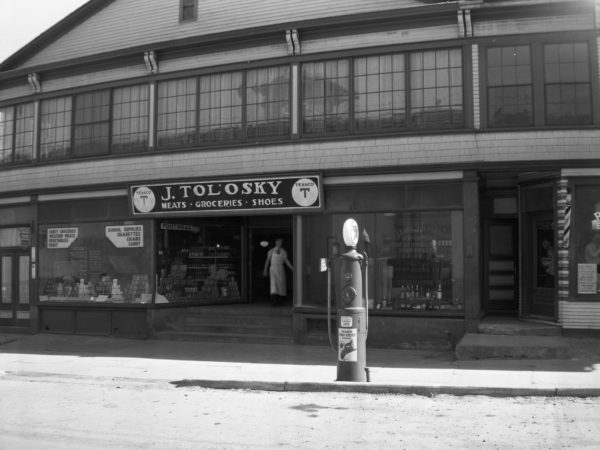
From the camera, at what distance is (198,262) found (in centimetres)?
1589

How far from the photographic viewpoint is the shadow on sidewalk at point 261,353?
10.8 meters

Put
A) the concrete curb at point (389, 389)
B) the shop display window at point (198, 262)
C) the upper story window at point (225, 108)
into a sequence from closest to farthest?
the concrete curb at point (389, 389) → the upper story window at point (225, 108) → the shop display window at point (198, 262)

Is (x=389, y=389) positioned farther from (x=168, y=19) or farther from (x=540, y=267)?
(x=168, y=19)

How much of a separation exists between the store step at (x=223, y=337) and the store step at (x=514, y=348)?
3.84m

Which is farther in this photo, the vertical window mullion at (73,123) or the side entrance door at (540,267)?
the vertical window mullion at (73,123)

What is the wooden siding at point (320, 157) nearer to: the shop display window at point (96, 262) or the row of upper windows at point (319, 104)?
the row of upper windows at point (319, 104)

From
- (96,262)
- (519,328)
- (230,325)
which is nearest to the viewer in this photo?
(519,328)

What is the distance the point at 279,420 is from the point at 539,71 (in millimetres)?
8390

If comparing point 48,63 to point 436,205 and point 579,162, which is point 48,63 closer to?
point 436,205

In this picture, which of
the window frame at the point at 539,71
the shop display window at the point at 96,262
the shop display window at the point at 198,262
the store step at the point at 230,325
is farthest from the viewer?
the shop display window at the point at 198,262

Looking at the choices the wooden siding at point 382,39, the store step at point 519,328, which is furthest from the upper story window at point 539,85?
the store step at point 519,328

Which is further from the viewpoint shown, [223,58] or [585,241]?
[223,58]

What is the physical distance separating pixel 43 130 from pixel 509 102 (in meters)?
11.2

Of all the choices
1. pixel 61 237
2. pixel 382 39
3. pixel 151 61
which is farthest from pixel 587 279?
pixel 61 237
